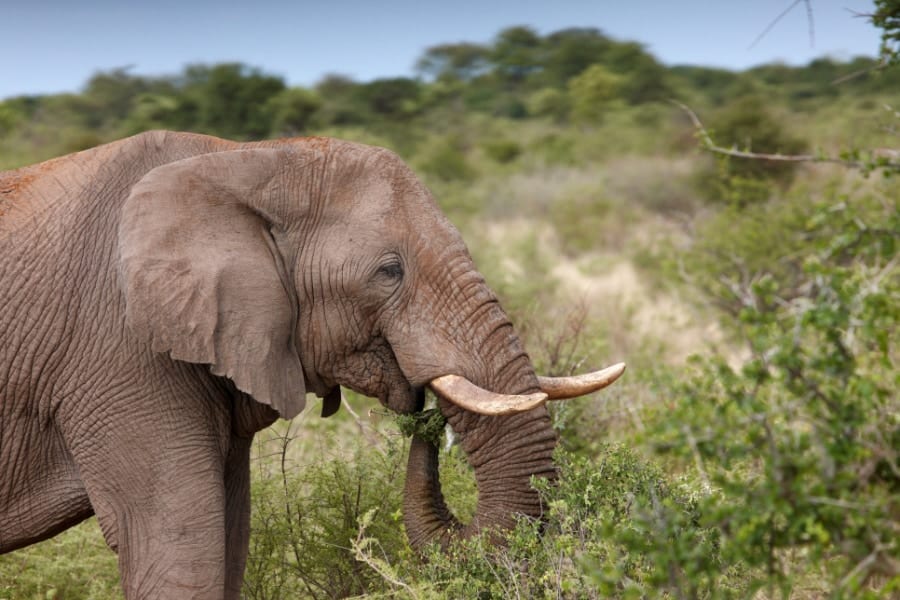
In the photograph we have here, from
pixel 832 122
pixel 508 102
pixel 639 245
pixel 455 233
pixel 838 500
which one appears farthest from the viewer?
pixel 508 102

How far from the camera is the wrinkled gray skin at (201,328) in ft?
13.3

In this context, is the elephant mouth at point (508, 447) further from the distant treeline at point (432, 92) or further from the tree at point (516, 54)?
the tree at point (516, 54)

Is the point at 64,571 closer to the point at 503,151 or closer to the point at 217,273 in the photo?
the point at 217,273

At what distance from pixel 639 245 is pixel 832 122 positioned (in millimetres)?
12932

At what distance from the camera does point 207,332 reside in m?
4.00

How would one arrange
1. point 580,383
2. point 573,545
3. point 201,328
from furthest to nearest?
1. point 580,383
2. point 573,545
3. point 201,328

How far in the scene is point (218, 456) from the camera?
166 inches

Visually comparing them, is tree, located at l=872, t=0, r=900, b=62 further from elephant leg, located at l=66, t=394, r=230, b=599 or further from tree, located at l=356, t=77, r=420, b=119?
tree, located at l=356, t=77, r=420, b=119

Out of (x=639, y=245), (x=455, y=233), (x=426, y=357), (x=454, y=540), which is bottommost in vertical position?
(x=639, y=245)

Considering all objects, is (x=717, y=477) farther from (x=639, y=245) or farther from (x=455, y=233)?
(x=639, y=245)

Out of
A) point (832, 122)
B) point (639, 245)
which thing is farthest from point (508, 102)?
point (639, 245)

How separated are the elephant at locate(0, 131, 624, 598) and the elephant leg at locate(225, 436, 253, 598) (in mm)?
396

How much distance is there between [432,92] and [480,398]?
39394 mm

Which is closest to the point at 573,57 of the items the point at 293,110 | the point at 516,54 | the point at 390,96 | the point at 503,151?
the point at 516,54
